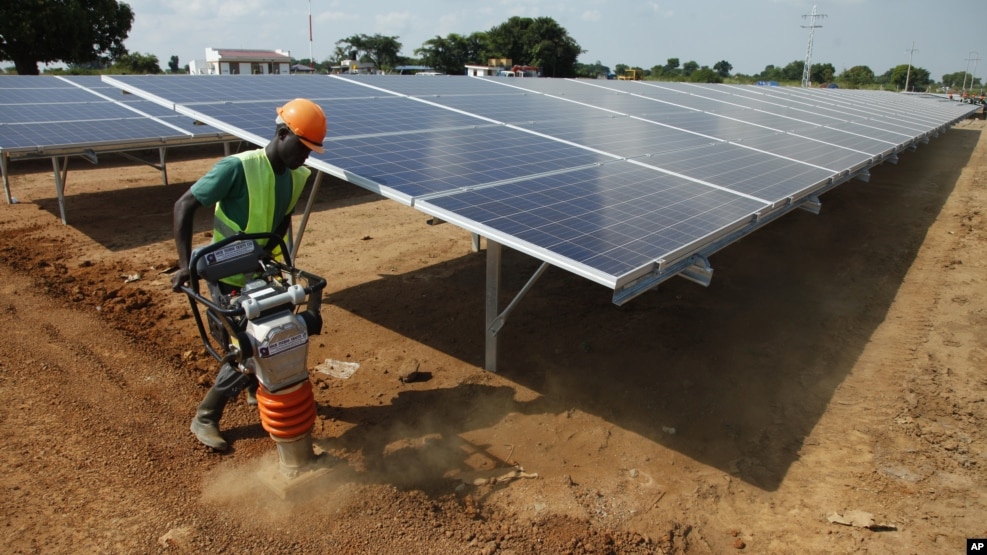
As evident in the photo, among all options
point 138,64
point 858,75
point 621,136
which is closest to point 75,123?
point 621,136

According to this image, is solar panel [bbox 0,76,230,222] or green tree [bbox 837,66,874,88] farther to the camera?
green tree [bbox 837,66,874,88]

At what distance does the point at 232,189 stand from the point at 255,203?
0.17 metres

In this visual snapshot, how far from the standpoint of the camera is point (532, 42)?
72.7 meters

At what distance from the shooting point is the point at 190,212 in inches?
163

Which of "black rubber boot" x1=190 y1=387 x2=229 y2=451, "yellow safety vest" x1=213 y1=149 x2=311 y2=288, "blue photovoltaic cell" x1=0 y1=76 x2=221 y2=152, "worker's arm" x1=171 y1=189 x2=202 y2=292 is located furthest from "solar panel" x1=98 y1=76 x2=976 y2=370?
"blue photovoltaic cell" x1=0 y1=76 x2=221 y2=152

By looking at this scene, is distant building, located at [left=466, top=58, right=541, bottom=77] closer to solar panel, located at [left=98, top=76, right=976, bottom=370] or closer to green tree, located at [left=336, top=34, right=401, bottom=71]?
green tree, located at [left=336, top=34, right=401, bottom=71]

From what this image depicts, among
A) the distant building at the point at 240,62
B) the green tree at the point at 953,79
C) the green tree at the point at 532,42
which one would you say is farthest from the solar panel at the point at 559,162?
the green tree at the point at 953,79

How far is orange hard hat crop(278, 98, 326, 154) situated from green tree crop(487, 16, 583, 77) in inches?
2824

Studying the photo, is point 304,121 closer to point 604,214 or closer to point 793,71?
point 604,214

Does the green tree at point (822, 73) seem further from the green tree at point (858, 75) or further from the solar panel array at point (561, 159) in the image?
the solar panel array at point (561, 159)

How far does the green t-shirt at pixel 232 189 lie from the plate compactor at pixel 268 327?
343 millimetres

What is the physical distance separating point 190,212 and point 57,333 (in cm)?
347

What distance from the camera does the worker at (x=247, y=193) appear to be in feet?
13.4

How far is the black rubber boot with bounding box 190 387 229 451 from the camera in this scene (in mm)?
4652
